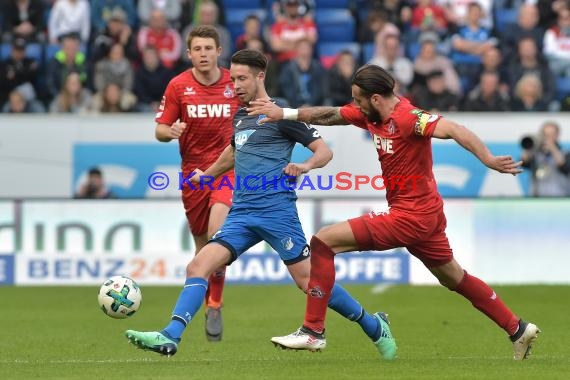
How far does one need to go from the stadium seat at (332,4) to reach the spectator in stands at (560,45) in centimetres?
351

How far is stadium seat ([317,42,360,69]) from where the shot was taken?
22359 mm

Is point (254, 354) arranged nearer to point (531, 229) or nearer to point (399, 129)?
point (399, 129)

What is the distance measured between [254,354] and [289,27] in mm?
11549

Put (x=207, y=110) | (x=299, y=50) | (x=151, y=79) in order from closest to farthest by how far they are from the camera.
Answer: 1. (x=207, y=110)
2. (x=299, y=50)
3. (x=151, y=79)

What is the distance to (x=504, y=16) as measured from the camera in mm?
22922

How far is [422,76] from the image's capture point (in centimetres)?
2086

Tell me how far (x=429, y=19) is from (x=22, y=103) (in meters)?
6.93

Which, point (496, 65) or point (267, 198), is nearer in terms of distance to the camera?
point (267, 198)

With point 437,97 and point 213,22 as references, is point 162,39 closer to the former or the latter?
point 213,22

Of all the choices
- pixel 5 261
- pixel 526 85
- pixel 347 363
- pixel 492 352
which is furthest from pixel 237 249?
pixel 526 85

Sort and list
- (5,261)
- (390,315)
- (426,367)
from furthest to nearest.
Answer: (5,261) → (390,315) → (426,367)

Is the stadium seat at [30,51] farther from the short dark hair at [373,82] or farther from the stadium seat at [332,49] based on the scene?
the short dark hair at [373,82]

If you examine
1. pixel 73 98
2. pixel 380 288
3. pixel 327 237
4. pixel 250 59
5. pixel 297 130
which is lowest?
pixel 380 288

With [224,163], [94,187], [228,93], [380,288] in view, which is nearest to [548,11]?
[380,288]
